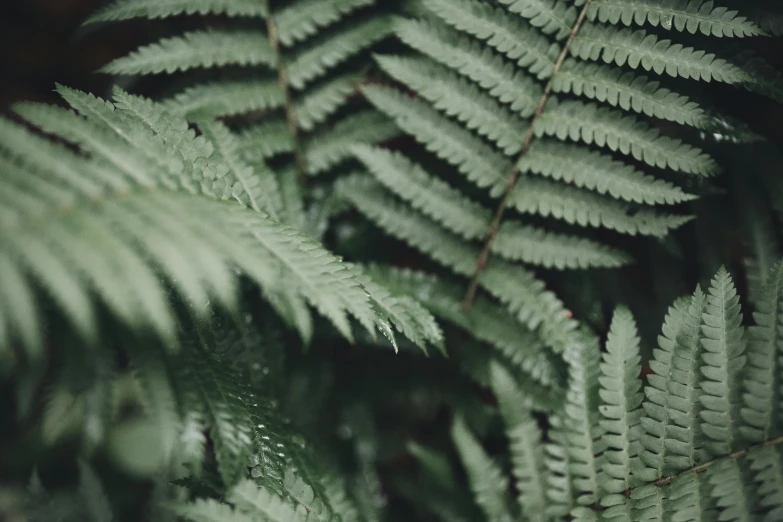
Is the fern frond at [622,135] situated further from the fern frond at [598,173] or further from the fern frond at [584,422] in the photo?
the fern frond at [584,422]

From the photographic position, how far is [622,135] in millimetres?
1413

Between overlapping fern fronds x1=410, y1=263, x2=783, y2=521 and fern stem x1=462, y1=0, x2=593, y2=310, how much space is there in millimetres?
409

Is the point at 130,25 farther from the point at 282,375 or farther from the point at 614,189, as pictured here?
the point at 614,189

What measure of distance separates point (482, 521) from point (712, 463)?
779 millimetres

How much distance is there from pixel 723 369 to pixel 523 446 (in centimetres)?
59

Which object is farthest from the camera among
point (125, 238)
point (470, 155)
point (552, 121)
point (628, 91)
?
point (470, 155)

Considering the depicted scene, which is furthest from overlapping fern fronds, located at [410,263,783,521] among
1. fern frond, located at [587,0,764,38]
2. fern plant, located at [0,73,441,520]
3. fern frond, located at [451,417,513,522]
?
fern frond, located at [587,0,764,38]

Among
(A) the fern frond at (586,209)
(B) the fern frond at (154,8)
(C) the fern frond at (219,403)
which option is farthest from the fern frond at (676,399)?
(B) the fern frond at (154,8)

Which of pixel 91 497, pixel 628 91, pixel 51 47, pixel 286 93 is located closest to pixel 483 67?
pixel 628 91

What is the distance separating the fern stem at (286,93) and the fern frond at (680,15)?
0.90 m

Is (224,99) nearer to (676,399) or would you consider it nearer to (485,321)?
(485,321)

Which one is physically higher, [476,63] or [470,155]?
[476,63]

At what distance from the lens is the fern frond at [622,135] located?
53.5 inches

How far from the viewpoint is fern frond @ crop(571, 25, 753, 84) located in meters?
1.27
